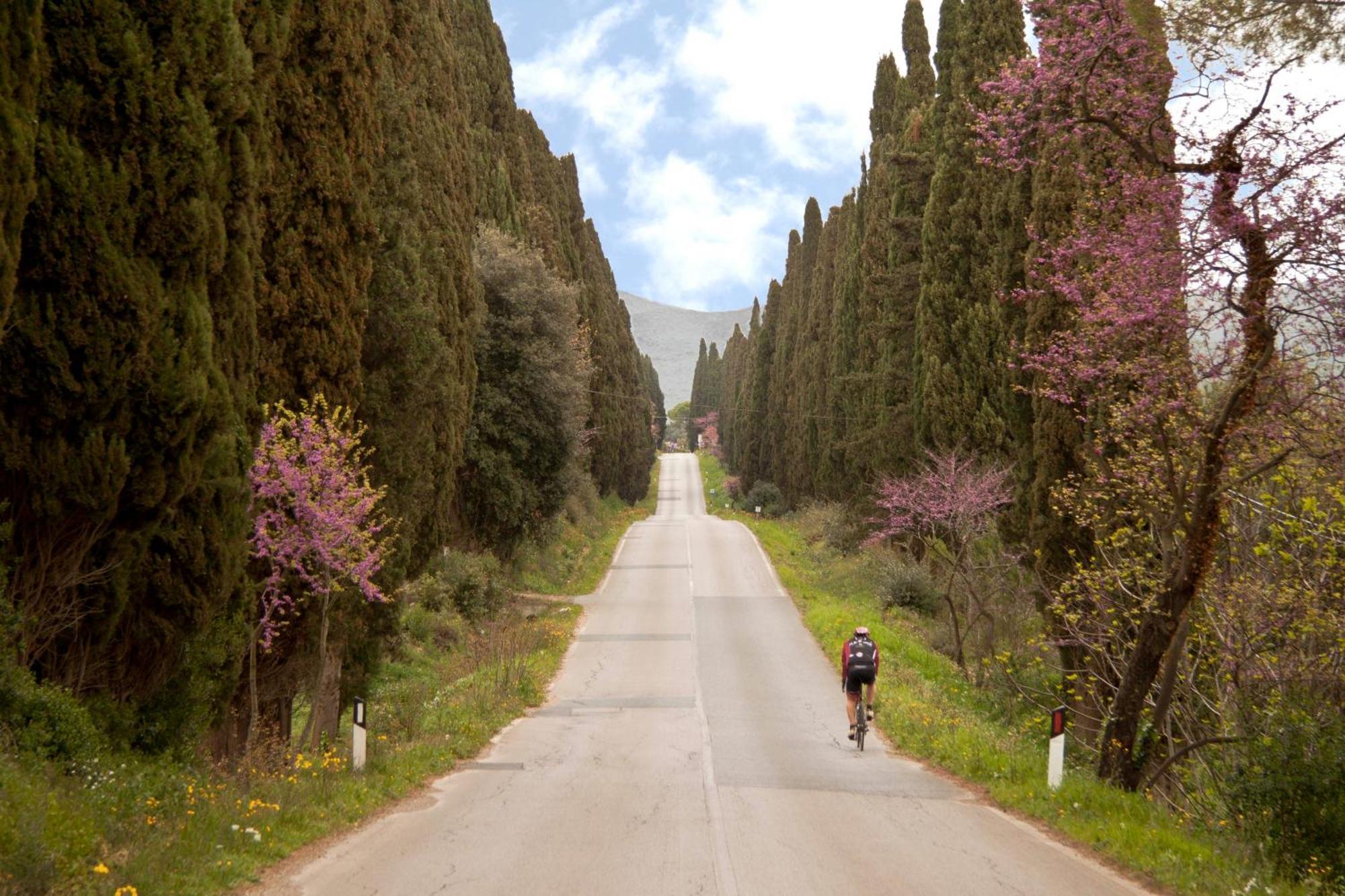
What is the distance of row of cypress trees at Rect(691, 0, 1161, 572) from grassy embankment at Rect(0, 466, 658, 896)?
7906 mm

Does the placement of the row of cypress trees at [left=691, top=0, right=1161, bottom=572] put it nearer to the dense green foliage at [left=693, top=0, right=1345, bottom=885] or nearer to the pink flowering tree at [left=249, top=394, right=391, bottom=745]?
the dense green foliage at [left=693, top=0, right=1345, bottom=885]

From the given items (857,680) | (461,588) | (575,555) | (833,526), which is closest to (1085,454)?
(857,680)

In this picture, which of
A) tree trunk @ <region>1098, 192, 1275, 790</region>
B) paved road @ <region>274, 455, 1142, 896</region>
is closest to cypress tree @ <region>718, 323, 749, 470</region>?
paved road @ <region>274, 455, 1142, 896</region>

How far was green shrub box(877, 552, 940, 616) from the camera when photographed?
29688 millimetres

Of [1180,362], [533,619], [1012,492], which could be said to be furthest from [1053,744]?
[533,619]

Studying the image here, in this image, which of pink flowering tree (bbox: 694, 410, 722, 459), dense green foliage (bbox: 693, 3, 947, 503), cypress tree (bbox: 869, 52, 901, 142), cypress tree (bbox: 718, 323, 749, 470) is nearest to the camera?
dense green foliage (bbox: 693, 3, 947, 503)

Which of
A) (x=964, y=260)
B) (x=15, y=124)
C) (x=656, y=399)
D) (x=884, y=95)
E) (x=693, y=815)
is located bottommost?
(x=693, y=815)

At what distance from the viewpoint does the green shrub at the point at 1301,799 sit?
7.65m

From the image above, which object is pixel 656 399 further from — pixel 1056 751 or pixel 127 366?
pixel 127 366

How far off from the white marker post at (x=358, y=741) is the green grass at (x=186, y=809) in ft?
0.35

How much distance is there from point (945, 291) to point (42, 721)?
23.0m

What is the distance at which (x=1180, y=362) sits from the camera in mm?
9344

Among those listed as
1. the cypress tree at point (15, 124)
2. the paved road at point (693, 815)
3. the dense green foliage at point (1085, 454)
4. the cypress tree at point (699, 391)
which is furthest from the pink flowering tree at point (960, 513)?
the cypress tree at point (699, 391)

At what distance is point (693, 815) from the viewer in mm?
10281
